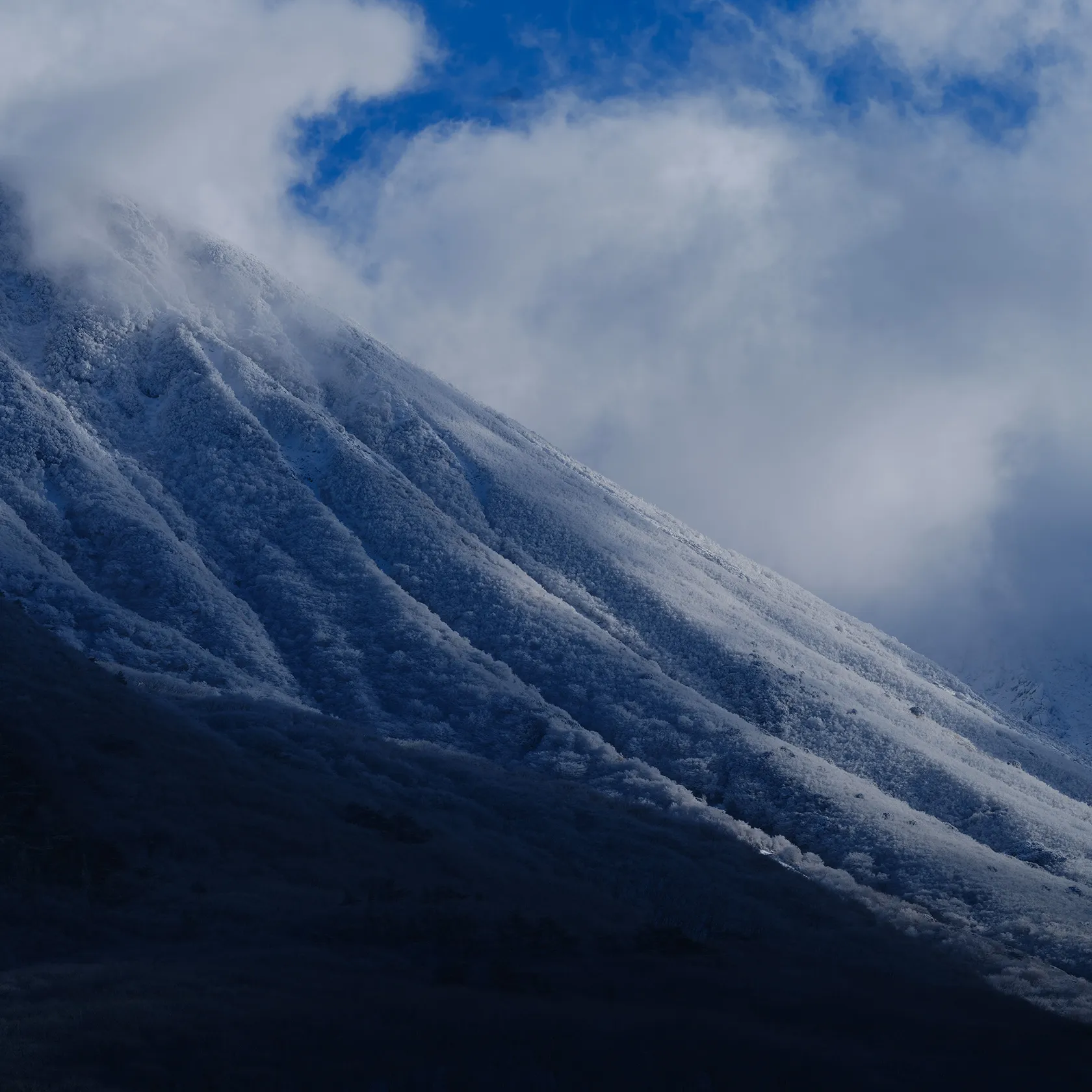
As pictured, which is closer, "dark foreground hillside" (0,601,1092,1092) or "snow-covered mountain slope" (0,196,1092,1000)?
"dark foreground hillside" (0,601,1092,1092)

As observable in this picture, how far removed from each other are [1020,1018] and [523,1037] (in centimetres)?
1449

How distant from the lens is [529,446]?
14938cm

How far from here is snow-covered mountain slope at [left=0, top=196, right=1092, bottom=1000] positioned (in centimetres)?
7719

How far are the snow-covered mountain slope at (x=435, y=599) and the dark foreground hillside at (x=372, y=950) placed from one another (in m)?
21.6

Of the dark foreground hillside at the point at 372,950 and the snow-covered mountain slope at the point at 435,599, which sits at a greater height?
the snow-covered mountain slope at the point at 435,599

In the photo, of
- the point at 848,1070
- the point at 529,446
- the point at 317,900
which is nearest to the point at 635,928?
the point at 317,900

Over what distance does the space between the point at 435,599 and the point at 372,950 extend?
232 ft

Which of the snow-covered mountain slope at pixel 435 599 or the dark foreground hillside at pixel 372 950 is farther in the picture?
the snow-covered mountain slope at pixel 435 599

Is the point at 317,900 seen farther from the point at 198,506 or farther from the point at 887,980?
the point at 198,506

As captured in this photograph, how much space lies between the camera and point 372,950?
30.1 m

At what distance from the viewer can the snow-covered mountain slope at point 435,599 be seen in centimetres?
7719

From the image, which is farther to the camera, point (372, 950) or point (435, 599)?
point (435, 599)

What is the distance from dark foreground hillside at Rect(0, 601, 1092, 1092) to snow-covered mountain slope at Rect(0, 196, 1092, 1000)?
21646 mm

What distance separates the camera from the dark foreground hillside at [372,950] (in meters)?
22.8
